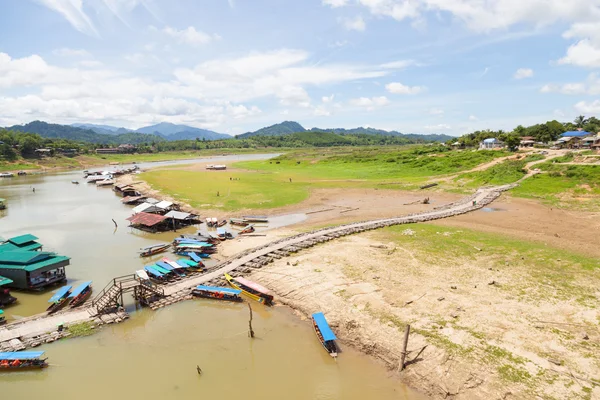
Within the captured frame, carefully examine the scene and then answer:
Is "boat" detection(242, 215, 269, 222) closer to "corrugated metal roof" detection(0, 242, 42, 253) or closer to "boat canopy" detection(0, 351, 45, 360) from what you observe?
A: "corrugated metal roof" detection(0, 242, 42, 253)

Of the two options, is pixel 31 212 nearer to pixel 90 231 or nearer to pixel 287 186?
pixel 90 231

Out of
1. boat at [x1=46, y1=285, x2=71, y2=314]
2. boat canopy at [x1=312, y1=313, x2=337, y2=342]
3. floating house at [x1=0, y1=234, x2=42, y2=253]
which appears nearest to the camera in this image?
boat canopy at [x1=312, y1=313, x2=337, y2=342]

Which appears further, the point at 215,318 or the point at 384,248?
the point at 384,248

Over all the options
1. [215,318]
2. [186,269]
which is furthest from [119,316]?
[186,269]

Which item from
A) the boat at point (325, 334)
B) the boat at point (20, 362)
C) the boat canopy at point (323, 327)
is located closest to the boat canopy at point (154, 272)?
the boat at point (20, 362)

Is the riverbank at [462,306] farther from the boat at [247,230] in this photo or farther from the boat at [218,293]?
the boat at [247,230]

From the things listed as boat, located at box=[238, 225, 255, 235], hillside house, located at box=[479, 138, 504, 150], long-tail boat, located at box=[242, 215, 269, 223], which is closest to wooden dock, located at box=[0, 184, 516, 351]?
boat, located at box=[238, 225, 255, 235]
